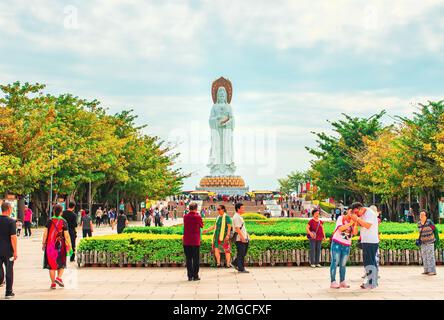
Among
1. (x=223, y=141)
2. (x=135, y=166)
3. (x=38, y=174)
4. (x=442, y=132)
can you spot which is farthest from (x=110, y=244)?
(x=223, y=141)

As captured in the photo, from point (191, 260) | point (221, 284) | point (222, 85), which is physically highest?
point (222, 85)

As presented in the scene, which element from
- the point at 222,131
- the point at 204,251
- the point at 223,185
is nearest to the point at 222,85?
the point at 222,131

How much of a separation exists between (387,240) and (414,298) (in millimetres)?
5576

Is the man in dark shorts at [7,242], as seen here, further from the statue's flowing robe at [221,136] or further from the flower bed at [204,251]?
the statue's flowing robe at [221,136]

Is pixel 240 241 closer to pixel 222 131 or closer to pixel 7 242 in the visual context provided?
pixel 7 242

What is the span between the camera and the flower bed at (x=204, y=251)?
15.1 metres

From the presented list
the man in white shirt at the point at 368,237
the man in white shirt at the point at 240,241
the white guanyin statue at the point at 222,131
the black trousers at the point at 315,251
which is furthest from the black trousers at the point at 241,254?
the white guanyin statue at the point at 222,131

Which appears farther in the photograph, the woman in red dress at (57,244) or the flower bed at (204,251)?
the flower bed at (204,251)

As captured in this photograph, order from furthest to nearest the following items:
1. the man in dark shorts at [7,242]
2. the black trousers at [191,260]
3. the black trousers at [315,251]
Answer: the black trousers at [315,251], the black trousers at [191,260], the man in dark shorts at [7,242]

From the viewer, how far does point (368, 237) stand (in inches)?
444

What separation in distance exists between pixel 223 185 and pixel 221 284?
6268 cm

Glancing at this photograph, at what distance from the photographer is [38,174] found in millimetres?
30250

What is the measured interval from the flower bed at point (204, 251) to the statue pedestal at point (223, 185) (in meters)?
58.9

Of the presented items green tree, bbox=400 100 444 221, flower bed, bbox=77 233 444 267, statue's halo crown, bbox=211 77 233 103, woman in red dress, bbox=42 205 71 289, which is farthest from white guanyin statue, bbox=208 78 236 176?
woman in red dress, bbox=42 205 71 289
